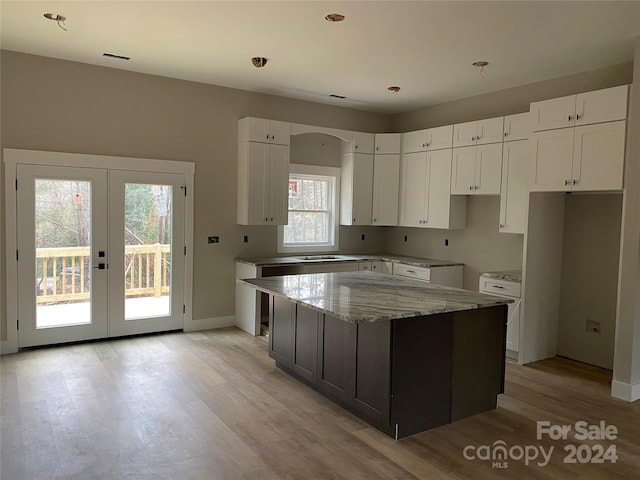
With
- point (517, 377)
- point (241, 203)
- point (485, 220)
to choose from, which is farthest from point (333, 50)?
point (517, 377)

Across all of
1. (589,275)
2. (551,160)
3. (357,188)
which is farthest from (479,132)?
(589,275)

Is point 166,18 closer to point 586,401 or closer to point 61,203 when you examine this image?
point 61,203

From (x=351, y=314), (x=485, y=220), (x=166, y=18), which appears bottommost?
(x=351, y=314)

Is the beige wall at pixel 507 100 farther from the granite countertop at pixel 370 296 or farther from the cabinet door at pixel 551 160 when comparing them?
the granite countertop at pixel 370 296

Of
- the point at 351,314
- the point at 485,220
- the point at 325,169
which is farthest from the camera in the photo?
the point at 325,169

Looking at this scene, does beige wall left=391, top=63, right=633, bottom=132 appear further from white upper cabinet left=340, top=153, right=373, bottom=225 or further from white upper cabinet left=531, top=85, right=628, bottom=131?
white upper cabinet left=340, top=153, right=373, bottom=225

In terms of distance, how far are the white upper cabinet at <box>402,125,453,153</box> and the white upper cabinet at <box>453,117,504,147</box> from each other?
0.36 feet

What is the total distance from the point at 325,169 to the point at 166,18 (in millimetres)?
3323

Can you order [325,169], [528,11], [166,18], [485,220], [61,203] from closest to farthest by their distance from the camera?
1. [528,11]
2. [166,18]
3. [61,203]
4. [485,220]
5. [325,169]

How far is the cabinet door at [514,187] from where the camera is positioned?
4.99 metres

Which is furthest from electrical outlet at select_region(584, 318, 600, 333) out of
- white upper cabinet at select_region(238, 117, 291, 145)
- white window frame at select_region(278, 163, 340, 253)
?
white upper cabinet at select_region(238, 117, 291, 145)

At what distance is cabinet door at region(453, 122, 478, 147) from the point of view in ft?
18.2

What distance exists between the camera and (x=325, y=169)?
6.70m

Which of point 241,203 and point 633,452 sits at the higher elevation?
point 241,203
